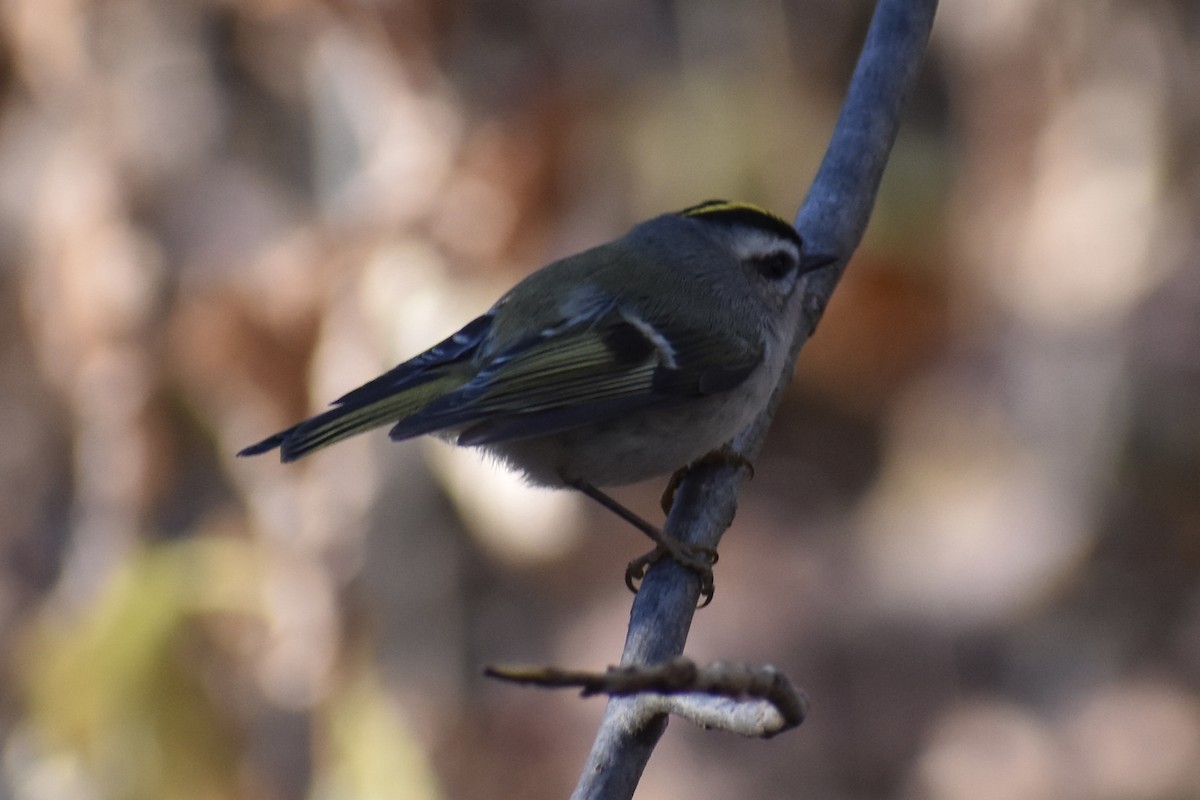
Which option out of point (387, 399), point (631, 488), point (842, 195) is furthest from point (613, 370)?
point (631, 488)

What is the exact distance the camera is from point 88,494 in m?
3.90

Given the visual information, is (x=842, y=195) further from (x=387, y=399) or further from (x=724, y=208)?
(x=387, y=399)

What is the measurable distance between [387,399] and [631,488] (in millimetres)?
2003

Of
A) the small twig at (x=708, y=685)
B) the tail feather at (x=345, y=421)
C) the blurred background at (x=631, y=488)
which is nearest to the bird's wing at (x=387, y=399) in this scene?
the tail feather at (x=345, y=421)

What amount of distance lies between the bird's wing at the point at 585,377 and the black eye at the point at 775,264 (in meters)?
0.12

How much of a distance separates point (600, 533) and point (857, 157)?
2.12m

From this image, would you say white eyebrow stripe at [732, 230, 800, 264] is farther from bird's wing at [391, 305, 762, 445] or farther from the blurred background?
the blurred background

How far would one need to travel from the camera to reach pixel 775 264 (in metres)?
1.84

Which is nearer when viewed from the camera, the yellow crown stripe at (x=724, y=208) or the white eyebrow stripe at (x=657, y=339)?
the white eyebrow stripe at (x=657, y=339)

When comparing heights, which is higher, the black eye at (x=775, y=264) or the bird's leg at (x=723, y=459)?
the black eye at (x=775, y=264)

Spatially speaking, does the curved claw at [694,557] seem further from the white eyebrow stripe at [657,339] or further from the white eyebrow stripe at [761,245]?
the white eyebrow stripe at [761,245]

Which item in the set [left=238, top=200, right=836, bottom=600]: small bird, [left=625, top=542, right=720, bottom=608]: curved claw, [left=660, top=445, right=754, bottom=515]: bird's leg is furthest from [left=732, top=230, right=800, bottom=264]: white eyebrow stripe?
[left=625, top=542, right=720, bottom=608]: curved claw

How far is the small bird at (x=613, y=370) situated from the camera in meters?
1.60

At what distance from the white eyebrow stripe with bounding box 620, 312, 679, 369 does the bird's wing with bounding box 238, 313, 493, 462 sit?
0.19 metres
